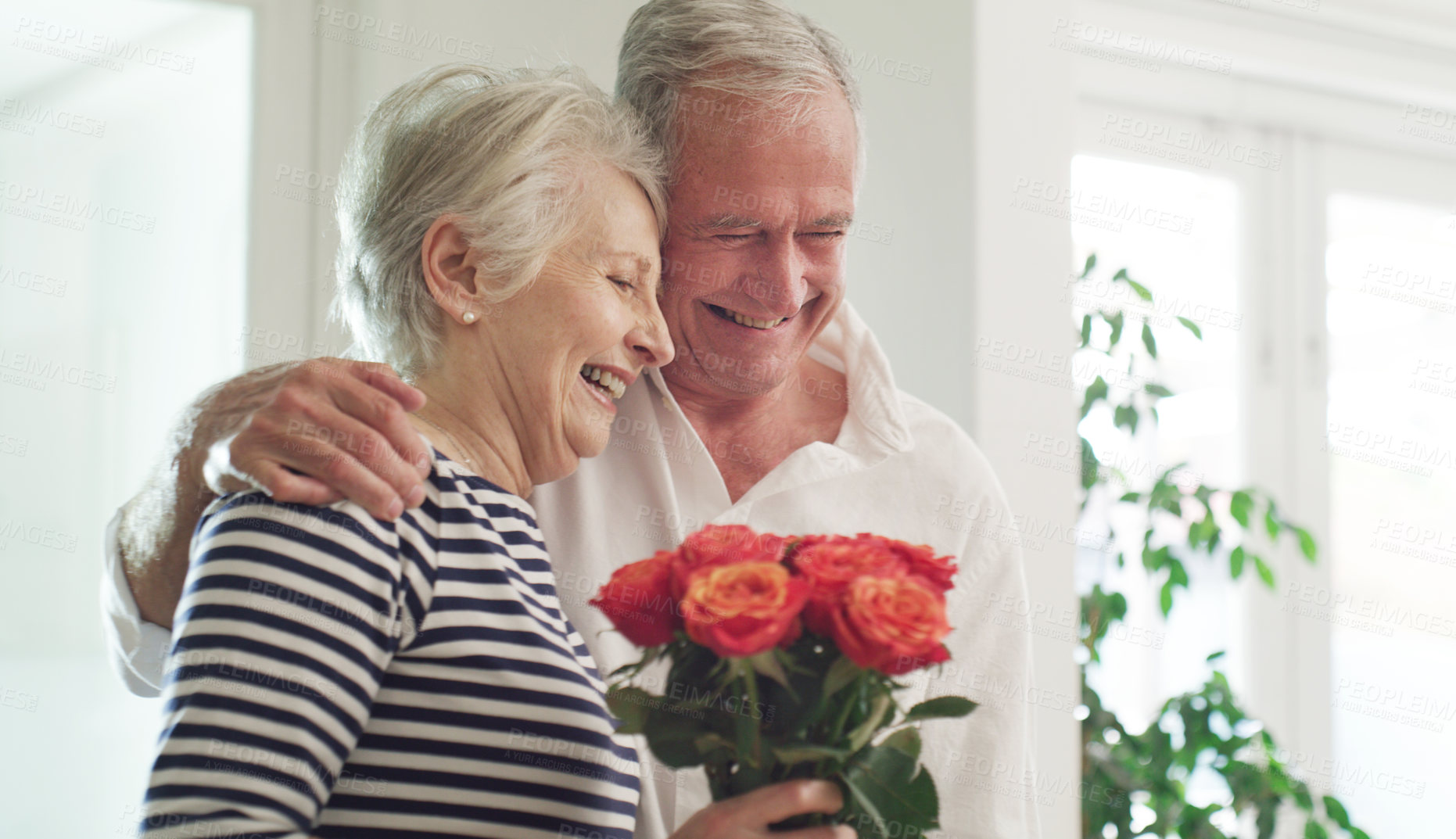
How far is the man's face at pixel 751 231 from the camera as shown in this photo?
1.22m

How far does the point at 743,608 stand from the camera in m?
0.74

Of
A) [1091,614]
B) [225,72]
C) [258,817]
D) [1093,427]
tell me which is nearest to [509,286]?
[258,817]

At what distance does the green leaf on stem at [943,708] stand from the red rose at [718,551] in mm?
167

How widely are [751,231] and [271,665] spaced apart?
2.42 feet

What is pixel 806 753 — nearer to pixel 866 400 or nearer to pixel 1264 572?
pixel 866 400

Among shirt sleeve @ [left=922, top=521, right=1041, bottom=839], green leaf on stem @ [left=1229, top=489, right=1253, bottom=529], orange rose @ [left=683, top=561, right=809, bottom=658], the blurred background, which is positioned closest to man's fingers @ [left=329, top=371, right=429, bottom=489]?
orange rose @ [left=683, top=561, right=809, bottom=658]

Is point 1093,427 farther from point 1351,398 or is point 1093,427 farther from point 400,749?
point 400,749

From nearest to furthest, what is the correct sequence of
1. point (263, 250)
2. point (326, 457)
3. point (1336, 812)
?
point (326, 457) → point (263, 250) → point (1336, 812)

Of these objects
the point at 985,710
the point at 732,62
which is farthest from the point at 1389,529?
the point at 732,62

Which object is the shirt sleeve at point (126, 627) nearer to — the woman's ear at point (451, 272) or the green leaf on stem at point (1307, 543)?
the woman's ear at point (451, 272)

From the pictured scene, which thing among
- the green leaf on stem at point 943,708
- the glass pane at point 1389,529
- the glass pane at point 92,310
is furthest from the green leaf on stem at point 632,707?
the glass pane at point 1389,529

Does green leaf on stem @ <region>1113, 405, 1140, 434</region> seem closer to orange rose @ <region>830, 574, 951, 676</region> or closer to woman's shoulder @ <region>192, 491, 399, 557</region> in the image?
orange rose @ <region>830, 574, 951, 676</region>

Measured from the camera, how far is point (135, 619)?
113 cm

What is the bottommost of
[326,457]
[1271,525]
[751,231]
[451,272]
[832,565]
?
[832,565]
